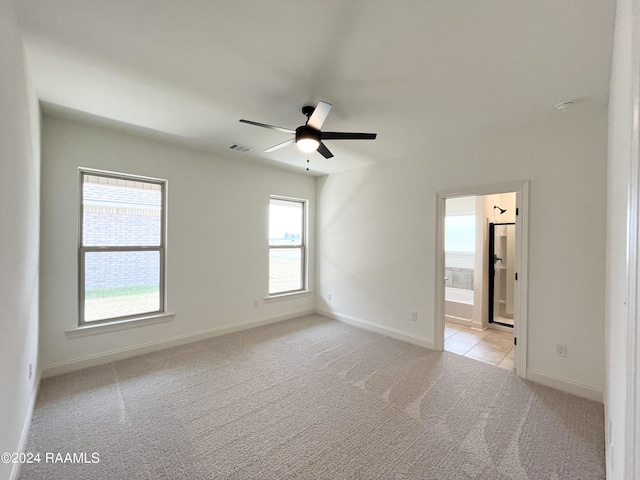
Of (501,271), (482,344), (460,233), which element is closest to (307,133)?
(482,344)

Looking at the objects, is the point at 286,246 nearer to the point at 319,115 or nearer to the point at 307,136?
the point at 307,136

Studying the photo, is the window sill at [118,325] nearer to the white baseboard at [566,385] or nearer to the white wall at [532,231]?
the white wall at [532,231]

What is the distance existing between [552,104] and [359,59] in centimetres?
186

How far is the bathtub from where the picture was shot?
15.6 feet


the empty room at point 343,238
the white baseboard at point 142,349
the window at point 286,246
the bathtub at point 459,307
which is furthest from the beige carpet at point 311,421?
the window at point 286,246

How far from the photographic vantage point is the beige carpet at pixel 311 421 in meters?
1.79

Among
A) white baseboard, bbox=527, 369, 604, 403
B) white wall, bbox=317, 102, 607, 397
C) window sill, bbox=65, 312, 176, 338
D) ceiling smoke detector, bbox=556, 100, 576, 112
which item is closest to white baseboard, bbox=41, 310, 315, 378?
window sill, bbox=65, 312, 176, 338

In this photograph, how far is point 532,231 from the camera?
2900mm

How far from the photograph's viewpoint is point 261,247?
182 inches

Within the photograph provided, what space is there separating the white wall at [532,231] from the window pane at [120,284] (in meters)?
2.91

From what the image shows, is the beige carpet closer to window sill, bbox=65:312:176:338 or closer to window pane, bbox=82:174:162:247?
window sill, bbox=65:312:176:338

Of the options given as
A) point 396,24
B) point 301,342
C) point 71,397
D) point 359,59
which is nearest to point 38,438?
point 71,397

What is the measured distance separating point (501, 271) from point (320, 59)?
4691mm

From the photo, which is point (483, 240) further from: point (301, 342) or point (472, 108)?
point (301, 342)
